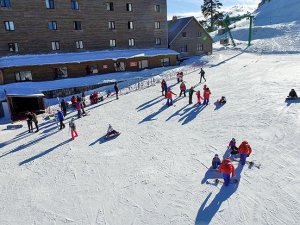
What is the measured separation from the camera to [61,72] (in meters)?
33.3

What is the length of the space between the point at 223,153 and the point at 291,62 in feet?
85.1

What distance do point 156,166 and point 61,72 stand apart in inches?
923

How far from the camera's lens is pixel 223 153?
47.1ft

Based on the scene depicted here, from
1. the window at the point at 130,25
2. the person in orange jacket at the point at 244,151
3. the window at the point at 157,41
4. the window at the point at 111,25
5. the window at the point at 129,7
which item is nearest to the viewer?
the person in orange jacket at the point at 244,151

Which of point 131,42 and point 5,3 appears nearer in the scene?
point 5,3

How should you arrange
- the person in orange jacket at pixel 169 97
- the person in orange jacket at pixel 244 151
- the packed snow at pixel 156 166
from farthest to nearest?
1. the person in orange jacket at pixel 169 97
2. the person in orange jacket at pixel 244 151
3. the packed snow at pixel 156 166

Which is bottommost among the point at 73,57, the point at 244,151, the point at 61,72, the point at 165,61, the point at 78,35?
the point at 244,151

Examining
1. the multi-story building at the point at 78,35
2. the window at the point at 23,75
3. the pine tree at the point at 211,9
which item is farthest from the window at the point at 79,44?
the pine tree at the point at 211,9

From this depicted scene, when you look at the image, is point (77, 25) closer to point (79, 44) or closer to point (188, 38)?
point (79, 44)

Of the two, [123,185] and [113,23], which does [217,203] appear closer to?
[123,185]

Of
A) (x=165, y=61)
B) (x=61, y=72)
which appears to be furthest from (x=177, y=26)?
(x=61, y=72)

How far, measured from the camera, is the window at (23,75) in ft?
102

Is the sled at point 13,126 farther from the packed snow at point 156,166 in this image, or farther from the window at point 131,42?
the window at point 131,42

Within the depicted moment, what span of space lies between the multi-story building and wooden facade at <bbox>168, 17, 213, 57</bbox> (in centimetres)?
226
